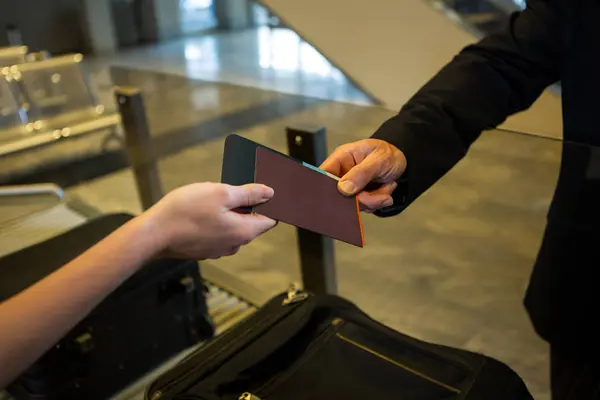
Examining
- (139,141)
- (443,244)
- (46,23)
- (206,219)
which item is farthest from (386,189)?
(46,23)

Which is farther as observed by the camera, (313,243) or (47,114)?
(47,114)

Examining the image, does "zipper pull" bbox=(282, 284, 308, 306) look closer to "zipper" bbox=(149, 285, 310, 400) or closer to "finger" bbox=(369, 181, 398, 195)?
"zipper" bbox=(149, 285, 310, 400)

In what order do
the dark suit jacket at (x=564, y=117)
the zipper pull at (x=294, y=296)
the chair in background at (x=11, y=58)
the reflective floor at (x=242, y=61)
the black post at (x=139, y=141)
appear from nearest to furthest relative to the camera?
the dark suit jacket at (x=564, y=117) < the zipper pull at (x=294, y=296) < the black post at (x=139, y=141) < the chair in background at (x=11, y=58) < the reflective floor at (x=242, y=61)

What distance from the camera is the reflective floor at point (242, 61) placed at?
5.15 m

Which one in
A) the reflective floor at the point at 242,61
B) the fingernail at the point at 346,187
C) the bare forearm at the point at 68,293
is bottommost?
the reflective floor at the point at 242,61

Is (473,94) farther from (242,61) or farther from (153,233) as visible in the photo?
(242,61)

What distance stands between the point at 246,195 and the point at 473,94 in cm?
41

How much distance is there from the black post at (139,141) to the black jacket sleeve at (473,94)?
3.82 ft

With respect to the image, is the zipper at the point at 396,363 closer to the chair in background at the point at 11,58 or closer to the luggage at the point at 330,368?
the luggage at the point at 330,368

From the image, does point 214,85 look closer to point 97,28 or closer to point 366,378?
point 366,378

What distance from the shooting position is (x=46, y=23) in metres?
6.94

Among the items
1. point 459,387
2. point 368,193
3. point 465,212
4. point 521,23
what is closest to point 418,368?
point 459,387

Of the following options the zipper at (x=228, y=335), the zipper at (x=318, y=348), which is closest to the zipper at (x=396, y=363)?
the zipper at (x=318, y=348)

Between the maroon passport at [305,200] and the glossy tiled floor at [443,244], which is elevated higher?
the maroon passport at [305,200]
